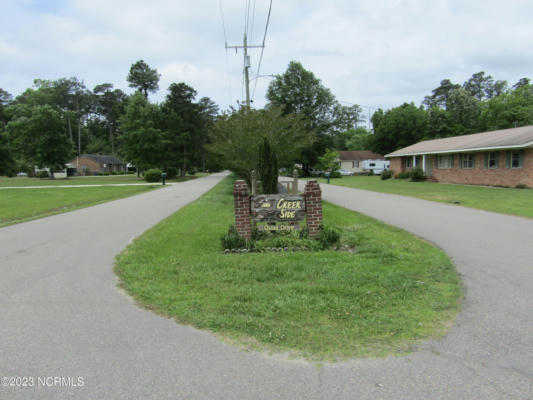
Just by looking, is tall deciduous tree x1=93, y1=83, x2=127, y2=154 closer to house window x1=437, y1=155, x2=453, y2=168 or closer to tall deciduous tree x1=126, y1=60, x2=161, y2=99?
tall deciduous tree x1=126, y1=60, x2=161, y2=99

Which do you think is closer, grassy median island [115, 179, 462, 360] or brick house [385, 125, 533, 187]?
grassy median island [115, 179, 462, 360]

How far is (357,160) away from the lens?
6000cm

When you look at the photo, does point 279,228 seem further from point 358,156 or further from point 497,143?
point 358,156

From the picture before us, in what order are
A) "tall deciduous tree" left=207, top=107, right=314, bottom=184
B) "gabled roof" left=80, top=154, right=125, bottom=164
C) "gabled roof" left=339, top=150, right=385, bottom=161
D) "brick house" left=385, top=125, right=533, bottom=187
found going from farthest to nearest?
"gabled roof" left=80, top=154, right=125, bottom=164 < "gabled roof" left=339, top=150, right=385, bottom=161 < "brick house" left=385, top=125, right=533, bottom=187 < "tall deciduous tree" left=207, top=107, right=314, bottom=184

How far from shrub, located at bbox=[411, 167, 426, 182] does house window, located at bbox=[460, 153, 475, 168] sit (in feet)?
15.2

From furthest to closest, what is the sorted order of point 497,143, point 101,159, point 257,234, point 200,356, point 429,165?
point 101,159
point 429,165
point 497,143
point 257,234
point 200,356

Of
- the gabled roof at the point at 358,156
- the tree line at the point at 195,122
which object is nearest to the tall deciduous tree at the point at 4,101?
the tree line at the point at 195,122

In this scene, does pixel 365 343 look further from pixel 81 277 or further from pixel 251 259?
pixel 81 277

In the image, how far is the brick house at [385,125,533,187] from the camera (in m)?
21.8

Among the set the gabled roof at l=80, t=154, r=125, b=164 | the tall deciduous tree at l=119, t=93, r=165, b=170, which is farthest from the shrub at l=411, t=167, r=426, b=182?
the gabled roof at l=80, t=154, r=125, b=164

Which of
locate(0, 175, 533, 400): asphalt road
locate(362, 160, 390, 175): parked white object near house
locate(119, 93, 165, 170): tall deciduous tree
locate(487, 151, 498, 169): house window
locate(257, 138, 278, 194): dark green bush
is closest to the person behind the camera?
locate(0, 175, 533, 400): asphalt road

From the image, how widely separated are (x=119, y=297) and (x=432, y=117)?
56.5m

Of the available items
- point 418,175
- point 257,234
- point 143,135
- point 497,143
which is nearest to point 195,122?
point 143,135

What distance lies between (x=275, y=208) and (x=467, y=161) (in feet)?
83.1
